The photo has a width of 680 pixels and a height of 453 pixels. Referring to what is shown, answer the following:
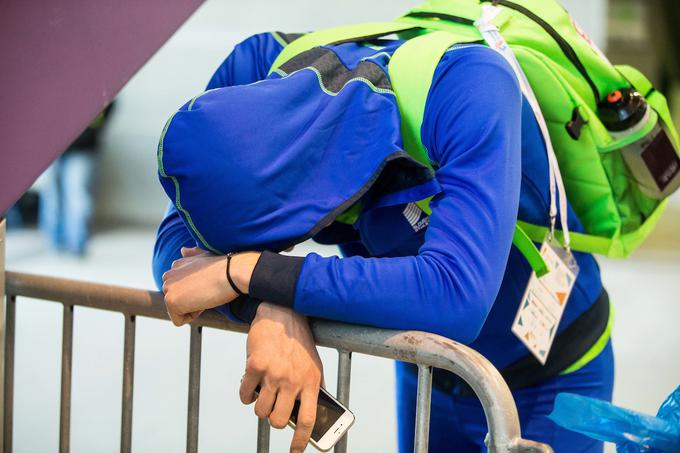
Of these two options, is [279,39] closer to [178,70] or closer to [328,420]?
[328,420]

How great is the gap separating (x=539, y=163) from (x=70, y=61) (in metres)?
0.72

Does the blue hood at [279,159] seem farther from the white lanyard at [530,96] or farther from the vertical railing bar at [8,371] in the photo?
the vertical railing bar at [8,371]

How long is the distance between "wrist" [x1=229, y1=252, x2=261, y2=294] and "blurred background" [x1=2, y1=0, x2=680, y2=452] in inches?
69.0

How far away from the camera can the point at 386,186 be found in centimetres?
120

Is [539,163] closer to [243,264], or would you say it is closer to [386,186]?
[386,186]

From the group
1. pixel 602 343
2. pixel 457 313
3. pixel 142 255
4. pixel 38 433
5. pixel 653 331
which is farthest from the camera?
pixel 142 255

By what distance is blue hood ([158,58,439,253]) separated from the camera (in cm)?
105

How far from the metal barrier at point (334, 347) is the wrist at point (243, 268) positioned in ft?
0.35

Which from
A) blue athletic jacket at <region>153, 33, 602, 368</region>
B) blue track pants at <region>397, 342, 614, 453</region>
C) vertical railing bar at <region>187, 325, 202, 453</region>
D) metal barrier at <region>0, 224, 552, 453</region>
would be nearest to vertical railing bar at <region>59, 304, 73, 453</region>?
metal barrier at <region>0, 224, 552, 453</region>

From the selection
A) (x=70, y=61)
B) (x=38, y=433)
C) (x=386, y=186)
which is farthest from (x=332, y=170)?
(x=38, y=433)

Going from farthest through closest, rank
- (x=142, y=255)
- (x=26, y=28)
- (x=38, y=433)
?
1. (x=142, y=255)
2. (x=38, y=433)
3. (x=26, y=28)

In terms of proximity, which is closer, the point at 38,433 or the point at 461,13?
the point at 461,13

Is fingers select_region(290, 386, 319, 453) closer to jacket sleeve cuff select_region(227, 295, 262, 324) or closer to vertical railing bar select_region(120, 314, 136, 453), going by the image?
jacket sleeve cuff select_region(227, 295, 262, 324)

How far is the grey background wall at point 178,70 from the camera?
19.8ft
